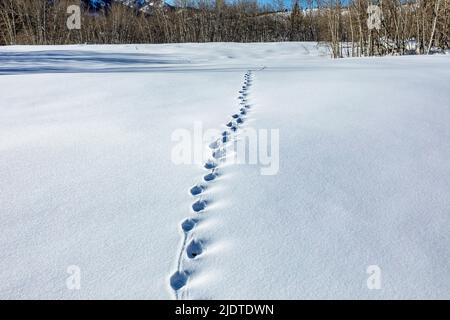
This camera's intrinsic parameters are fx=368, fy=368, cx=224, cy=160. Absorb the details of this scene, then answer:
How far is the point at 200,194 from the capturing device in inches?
61.3

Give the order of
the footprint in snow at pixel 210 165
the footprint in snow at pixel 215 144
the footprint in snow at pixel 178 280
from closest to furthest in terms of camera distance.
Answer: the footprint in snow at pixel 178 280 < the footprint in snow at pixel 210 165 < the footprint in snow at pixel 215 144

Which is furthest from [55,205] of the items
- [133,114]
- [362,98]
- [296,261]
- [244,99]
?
[362,98]

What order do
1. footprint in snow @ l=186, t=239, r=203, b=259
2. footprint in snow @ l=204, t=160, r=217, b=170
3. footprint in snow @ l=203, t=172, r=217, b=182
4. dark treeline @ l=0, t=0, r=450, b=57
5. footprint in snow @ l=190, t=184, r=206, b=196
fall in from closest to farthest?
footprint in snow @ l=186, t=239, r=203, b=259 → footprint in snow @ l=190, t=184, r=206, b=196 → footprint in snow @ l=203, t=172, r=217, b=182 → footprint in snow @ l=204, t=160, r=217, b=170 → dark treeline @ l=0, t=0, r=450, b=57

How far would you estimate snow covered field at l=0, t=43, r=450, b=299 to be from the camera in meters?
1.08

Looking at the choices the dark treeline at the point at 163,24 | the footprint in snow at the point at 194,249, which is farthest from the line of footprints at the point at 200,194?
the dark treeline at the point at 163,24

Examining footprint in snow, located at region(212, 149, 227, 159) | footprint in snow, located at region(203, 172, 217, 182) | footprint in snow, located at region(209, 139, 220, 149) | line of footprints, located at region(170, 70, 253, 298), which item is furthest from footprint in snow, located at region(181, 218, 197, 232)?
footprint in snow, located at region(209, 139, 220, 149)

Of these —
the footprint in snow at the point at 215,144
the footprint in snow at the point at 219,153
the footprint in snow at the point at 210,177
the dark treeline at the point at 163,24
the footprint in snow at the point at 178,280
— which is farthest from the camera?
the dark treeline at the point at 163,24

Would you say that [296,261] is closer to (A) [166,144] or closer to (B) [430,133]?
(A) [166,144]

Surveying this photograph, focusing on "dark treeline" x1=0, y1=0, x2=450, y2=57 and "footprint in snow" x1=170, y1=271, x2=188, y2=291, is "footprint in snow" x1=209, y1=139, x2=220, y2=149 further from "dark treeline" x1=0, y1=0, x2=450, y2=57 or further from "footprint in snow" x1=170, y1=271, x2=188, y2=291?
"dark treeline" x1=0, y1=0, x2=450, y2=57

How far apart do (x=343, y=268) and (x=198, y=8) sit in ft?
101

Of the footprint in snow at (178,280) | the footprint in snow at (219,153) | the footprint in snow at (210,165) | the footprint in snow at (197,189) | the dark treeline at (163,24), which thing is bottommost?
the footprint in snow at (178,280)

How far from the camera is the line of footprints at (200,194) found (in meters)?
1.10

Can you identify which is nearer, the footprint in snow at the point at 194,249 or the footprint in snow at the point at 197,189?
the footprint in snow at the point at 194,249

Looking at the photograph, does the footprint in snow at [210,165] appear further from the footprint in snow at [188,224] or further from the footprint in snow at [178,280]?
the footprint in snow at [178,280]
